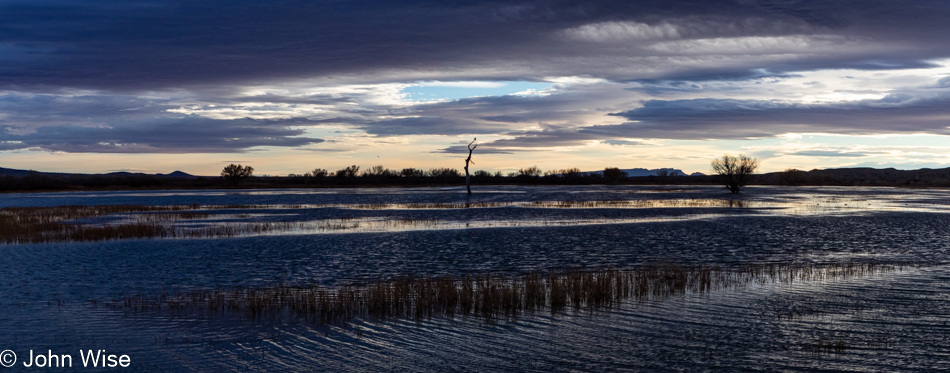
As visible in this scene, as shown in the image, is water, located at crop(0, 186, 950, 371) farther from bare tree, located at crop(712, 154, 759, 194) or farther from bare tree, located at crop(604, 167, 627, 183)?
bare tree, located at crop(604, 167, 627, 183)

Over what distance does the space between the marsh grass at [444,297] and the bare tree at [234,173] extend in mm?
127481

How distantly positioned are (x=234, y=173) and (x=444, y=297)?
5338 inches

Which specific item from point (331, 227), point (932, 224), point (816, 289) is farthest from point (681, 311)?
point (932, 224)

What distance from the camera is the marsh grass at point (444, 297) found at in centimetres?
1268

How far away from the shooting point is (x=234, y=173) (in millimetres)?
139250

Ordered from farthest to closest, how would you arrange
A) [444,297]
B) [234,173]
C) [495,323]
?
[234,173] → [444,297] → [495,323]

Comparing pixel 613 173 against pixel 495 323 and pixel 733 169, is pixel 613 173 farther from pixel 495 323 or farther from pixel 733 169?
pixel 495 323

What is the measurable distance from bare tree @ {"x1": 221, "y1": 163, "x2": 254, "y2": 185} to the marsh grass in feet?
418

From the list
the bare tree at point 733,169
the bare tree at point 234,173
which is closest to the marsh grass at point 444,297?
the bare tree at point 733,169

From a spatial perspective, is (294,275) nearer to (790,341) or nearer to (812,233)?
(790,341)

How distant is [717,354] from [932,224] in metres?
29.6

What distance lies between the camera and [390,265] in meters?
19.6

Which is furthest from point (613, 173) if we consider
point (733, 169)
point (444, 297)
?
point (444, 297)

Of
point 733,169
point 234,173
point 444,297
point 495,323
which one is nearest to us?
point 495,323
